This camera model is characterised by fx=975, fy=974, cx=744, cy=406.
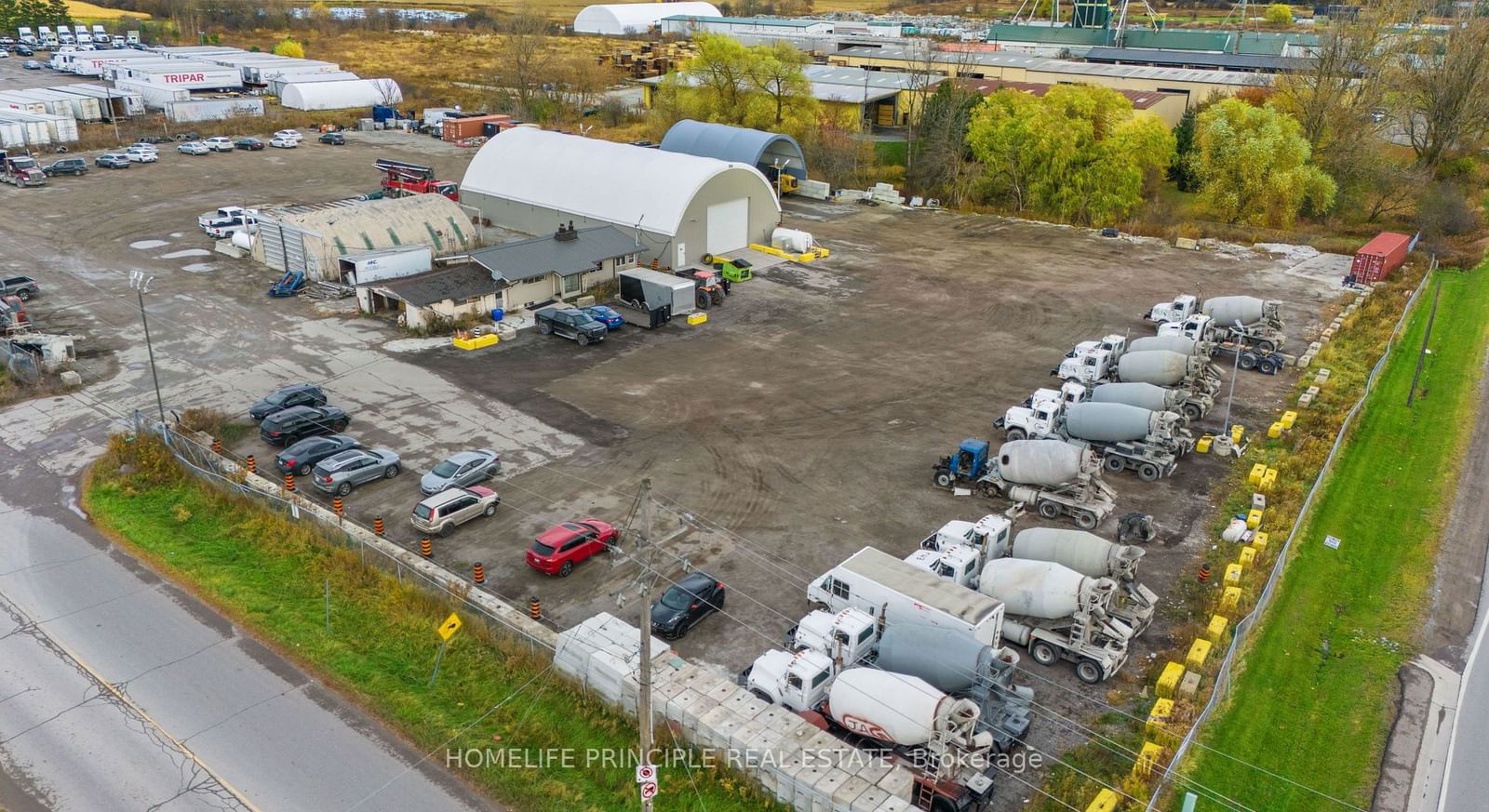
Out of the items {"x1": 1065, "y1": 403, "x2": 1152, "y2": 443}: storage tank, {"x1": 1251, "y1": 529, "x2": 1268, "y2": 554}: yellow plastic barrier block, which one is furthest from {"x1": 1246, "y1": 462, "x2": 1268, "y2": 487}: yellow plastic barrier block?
{"x1": 1251, "y1": 529, "x2": 1268, "y2": 554}: yellow plastic barrier block

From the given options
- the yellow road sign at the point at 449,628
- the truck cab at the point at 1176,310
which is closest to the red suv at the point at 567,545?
the yellow road sign at the point at 449,628

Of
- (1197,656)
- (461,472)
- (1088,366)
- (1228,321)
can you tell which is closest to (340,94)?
(461,472)

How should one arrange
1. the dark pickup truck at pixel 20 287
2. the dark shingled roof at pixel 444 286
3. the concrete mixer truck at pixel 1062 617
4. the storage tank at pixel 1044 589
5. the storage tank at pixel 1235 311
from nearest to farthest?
the concrete mixer truck at pixel 1062 617
the storage tank at pixel 1044 589
the dark shingled roof at pixel 444 286
the storage tank at pixel 1235 311
the dark pickup truck at pixel 20 287

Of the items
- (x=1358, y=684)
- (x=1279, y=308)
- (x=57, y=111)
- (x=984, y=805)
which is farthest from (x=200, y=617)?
(x=57, y=111)

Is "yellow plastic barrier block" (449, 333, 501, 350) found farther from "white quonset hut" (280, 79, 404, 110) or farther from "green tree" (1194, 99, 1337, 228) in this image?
"white quonset hut" (280, 79, 404, 110)

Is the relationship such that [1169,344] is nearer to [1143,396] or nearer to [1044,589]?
[1143,396]

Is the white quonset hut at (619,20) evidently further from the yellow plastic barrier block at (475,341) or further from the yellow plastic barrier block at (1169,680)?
the yellow plastic barrier block at (1169,680)
